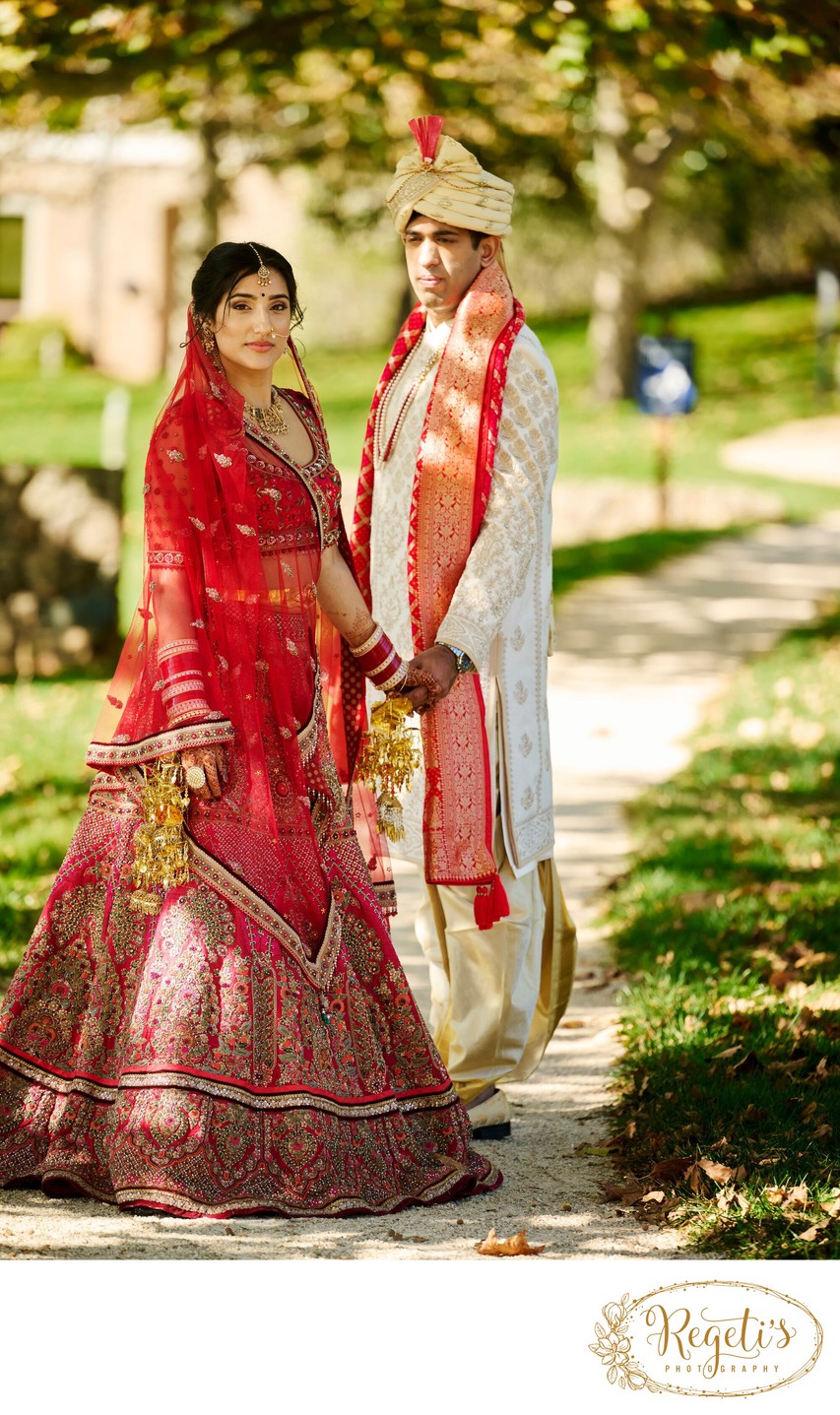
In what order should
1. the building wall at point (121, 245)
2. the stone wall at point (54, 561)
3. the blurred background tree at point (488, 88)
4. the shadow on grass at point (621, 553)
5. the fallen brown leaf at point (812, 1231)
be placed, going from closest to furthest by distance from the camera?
the fallen brown leaf at point (812, 1231) → the blurred background tree at point (488, 88) → the stone wall at point (54, 561) → the shadow on grass at point (621, 553) → the building wall at point (121, 245)

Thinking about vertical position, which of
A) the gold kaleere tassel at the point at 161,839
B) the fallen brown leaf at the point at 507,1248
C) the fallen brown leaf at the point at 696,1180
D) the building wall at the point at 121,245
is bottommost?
the fallen brown leaf at the point at 507,1248

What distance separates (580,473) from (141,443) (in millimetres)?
5350

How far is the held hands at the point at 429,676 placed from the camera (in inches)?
169

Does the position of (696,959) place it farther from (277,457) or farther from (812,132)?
(812,132)

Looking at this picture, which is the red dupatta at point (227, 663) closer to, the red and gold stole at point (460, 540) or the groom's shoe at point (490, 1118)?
the red and gold stole at point (460, 540)

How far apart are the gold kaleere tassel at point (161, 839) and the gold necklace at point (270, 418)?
76 cm

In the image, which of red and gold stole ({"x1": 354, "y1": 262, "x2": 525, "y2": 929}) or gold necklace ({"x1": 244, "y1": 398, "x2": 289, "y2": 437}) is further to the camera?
red and gold stole ({"x1": 354, "y1": 262, "x2": 525, "y2": 929})

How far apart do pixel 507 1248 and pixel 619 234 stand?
23.3m

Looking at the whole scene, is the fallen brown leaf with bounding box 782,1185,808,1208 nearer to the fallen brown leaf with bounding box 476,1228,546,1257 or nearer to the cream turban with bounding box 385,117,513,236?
the fallen brown leaf with bounding box 476,1228,546,1257
